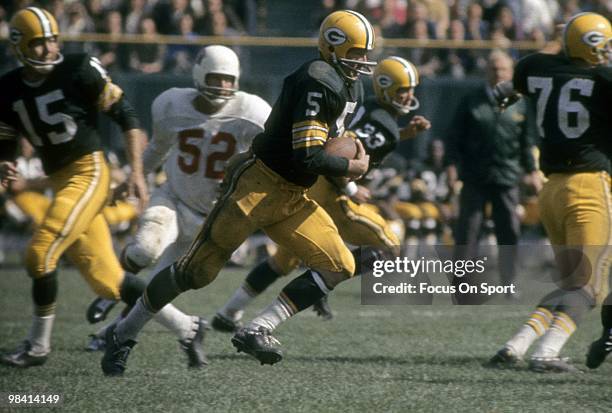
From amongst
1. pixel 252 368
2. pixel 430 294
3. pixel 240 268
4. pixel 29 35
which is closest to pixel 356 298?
pixel 430 294

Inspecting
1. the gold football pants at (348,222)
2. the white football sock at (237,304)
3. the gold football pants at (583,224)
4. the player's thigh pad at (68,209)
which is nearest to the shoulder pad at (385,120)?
the gold football pants at (348,222)

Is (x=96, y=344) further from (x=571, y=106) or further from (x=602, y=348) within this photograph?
(x=571, y=106)

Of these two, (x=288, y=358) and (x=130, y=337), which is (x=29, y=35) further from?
(x=288, y=358)

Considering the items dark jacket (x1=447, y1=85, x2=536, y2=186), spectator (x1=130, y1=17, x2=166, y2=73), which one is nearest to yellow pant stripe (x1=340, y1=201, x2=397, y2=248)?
dark jacket (x1=447, y1=85, x2=536, y2=186)

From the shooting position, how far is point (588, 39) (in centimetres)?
570

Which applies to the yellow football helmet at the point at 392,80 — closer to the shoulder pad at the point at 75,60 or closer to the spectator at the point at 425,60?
the shoulder pad at the point at 75,60

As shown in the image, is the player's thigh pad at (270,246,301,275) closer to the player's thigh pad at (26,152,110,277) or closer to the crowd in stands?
the player's thigh pad at (26,152,110,277)

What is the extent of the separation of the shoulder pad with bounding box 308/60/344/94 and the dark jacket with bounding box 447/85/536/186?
14.0 ft

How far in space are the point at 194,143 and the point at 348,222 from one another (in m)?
1.07

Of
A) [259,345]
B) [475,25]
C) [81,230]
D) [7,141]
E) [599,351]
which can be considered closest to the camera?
[259,345]

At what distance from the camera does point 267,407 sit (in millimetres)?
4676

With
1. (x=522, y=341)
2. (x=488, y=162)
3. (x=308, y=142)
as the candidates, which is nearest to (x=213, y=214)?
(x=308, y=142)

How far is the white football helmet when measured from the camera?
6.32 meters

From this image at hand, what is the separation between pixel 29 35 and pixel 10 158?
0.69 m
